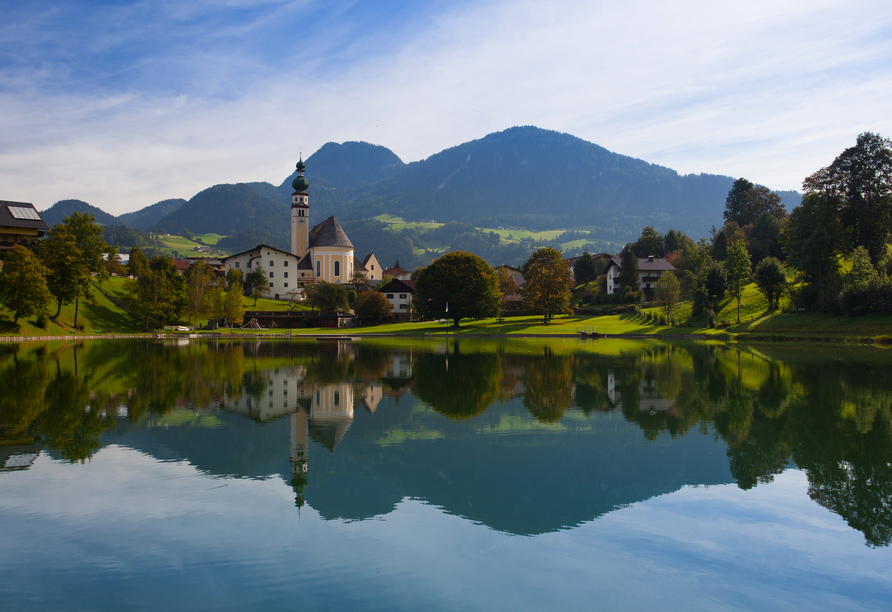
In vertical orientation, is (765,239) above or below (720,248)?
above

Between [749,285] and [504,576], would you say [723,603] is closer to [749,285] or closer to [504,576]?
[504,576]

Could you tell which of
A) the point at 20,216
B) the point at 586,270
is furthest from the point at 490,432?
the point at 586,270

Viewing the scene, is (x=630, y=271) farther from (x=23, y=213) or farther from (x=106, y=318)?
(x=23, y=213)

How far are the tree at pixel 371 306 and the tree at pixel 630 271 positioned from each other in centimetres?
3826

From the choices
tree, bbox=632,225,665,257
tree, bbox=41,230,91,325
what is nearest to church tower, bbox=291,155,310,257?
tree, bbox=41,230,91,325

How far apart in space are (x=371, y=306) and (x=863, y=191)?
6215 centimetres

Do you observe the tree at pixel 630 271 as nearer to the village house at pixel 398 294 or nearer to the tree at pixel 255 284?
the village house at pixel 398 294

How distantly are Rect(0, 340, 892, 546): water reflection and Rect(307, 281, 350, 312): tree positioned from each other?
59643mm

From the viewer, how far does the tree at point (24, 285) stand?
5109 centimetres

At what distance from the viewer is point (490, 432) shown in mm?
13148

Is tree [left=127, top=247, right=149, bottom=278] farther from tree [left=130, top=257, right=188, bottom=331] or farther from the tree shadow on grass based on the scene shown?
the tree shadow on grass

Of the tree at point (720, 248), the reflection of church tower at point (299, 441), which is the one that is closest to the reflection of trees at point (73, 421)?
the reflection of church tower at point (299, 441)

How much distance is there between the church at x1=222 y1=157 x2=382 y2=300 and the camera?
345 ft

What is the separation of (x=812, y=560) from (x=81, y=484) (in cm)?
1093
